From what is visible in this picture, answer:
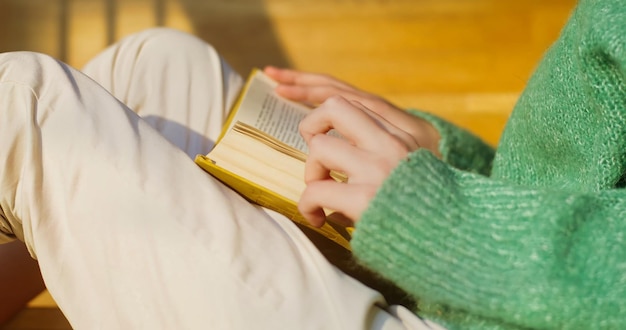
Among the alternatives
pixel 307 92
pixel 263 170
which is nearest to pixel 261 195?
pixel 263 170

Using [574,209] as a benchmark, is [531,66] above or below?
above

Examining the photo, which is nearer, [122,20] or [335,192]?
[335,192]

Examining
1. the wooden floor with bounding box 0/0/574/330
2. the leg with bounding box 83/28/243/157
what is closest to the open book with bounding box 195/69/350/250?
the leg with bounding box 83/28/243/157

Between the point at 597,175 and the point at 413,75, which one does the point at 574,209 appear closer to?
the point at 597,175

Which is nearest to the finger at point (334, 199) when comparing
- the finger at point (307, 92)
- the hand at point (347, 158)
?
the hand at point (347, 158)

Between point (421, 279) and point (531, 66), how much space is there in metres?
0.89

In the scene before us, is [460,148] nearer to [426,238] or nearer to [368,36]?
[426,238]

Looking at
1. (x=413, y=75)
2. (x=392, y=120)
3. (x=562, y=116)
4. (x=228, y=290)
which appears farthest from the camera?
(x=413, y=75)

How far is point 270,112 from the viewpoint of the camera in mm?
737

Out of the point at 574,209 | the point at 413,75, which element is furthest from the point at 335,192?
the point at 413,75

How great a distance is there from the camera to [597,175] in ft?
1.84

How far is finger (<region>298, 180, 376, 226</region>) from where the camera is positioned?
0.51 meters

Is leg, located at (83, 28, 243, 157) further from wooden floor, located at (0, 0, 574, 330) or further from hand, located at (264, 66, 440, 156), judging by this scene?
wooden floor, located at (0, 0, 574, 330)

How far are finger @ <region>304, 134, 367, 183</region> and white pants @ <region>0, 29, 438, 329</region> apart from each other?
0.18 ft
